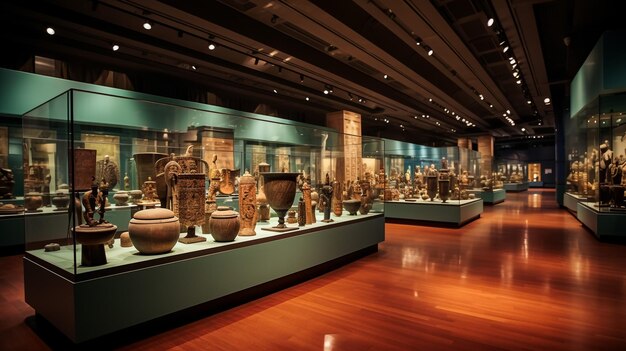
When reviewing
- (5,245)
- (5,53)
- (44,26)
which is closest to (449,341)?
(5,245)

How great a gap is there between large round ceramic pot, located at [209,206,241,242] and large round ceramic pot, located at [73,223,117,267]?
2.89 feet

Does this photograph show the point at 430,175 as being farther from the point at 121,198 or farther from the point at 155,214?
the point at 155,214

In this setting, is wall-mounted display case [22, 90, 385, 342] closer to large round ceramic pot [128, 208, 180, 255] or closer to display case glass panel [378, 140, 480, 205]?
large round ceramic pot [128, 208, 180, 255]

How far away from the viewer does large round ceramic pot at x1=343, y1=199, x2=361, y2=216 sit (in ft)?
16.8

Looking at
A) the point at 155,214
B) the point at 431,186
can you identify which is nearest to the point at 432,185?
the point at 431,186

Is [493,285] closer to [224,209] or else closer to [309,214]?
[309,214]

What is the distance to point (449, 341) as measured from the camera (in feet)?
8.04

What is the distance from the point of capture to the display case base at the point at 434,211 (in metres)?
7.45

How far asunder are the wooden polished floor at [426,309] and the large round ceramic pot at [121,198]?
4.28 ft

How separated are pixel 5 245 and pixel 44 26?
3272 mm

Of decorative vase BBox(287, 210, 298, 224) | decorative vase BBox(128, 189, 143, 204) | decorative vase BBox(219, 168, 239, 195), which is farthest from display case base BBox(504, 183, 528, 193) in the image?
decorative vase BBox(128, 189, 143, 204)

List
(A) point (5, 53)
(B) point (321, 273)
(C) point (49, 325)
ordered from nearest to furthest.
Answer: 1. (C) point (49, 325)
2. (B) point (321, 273)
3. (A) point (5, 53)

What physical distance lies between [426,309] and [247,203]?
1993 millimetres

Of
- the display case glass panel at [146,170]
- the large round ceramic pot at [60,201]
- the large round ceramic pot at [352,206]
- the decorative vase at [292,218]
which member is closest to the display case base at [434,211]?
the display case glass panel at [146,170]
